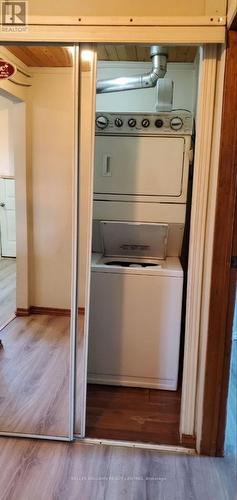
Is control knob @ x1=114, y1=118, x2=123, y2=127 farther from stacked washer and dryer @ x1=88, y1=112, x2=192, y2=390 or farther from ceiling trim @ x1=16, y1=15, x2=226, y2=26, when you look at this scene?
ceiling trim @ x1=16, y1=15, x2=226, y2=26

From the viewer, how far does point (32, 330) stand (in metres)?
2.41

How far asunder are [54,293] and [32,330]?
0.38m

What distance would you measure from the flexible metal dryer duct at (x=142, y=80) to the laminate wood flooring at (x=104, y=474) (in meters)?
2.26

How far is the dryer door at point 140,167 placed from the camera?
7.66ft

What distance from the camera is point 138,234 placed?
2.47m

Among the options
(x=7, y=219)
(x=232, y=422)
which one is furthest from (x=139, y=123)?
(x=232, y=422)

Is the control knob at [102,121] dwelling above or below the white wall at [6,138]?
above

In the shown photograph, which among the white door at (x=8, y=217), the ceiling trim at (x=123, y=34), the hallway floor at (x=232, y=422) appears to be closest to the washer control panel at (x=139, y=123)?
the white door at (x=8, y=217)

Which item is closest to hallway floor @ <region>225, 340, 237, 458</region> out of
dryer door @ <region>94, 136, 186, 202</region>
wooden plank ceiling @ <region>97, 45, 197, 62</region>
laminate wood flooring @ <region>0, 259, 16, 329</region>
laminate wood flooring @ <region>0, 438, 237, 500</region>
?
laminate wood flooring @ <region>0, 438, 237, 500</region>

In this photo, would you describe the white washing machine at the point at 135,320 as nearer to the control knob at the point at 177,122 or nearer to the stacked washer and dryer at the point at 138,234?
the stacked washer and dryer at the point at 138,234

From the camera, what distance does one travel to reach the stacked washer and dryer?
226 centimetres

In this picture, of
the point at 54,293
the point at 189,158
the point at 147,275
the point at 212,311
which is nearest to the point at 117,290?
the point at 147,275

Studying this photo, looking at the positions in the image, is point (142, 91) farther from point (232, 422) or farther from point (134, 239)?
point (232, 422)

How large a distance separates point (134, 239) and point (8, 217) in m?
0.84
